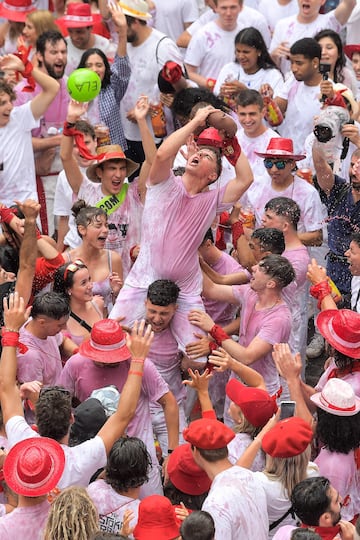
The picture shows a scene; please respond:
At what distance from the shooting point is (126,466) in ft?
15.5

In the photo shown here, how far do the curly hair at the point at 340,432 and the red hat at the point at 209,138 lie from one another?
2006 mm

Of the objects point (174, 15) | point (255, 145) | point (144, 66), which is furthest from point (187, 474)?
point (174, 15)

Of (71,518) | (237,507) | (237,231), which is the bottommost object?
(237,231)

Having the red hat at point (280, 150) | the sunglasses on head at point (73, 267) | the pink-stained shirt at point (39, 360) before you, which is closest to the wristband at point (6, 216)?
the sunglasses on head at point (73, 267)

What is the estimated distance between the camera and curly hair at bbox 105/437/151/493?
473cm

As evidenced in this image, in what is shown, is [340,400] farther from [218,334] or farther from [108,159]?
[108,159]

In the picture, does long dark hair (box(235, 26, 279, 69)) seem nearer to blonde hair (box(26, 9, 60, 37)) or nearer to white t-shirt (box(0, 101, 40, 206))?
blonde hair (box(26, 9, 60, 37))

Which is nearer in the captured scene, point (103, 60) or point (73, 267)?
point (73, 267)

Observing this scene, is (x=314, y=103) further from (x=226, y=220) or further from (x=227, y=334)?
(x=227, y=334)

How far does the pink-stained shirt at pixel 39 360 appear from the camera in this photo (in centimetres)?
588

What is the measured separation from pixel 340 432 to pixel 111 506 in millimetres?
1248

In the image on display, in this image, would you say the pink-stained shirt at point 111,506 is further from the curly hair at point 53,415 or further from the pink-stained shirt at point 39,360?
the pink-stained shirt at point 39,360

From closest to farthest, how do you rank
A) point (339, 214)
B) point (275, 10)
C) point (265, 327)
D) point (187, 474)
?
point (187, 474) → point (265, 327) → point (339, 214) → point (275, 10)

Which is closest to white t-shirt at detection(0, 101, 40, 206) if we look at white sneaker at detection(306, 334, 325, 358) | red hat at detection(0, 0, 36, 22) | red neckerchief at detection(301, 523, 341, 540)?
red hat at detection(0, 0, 36, 22)
